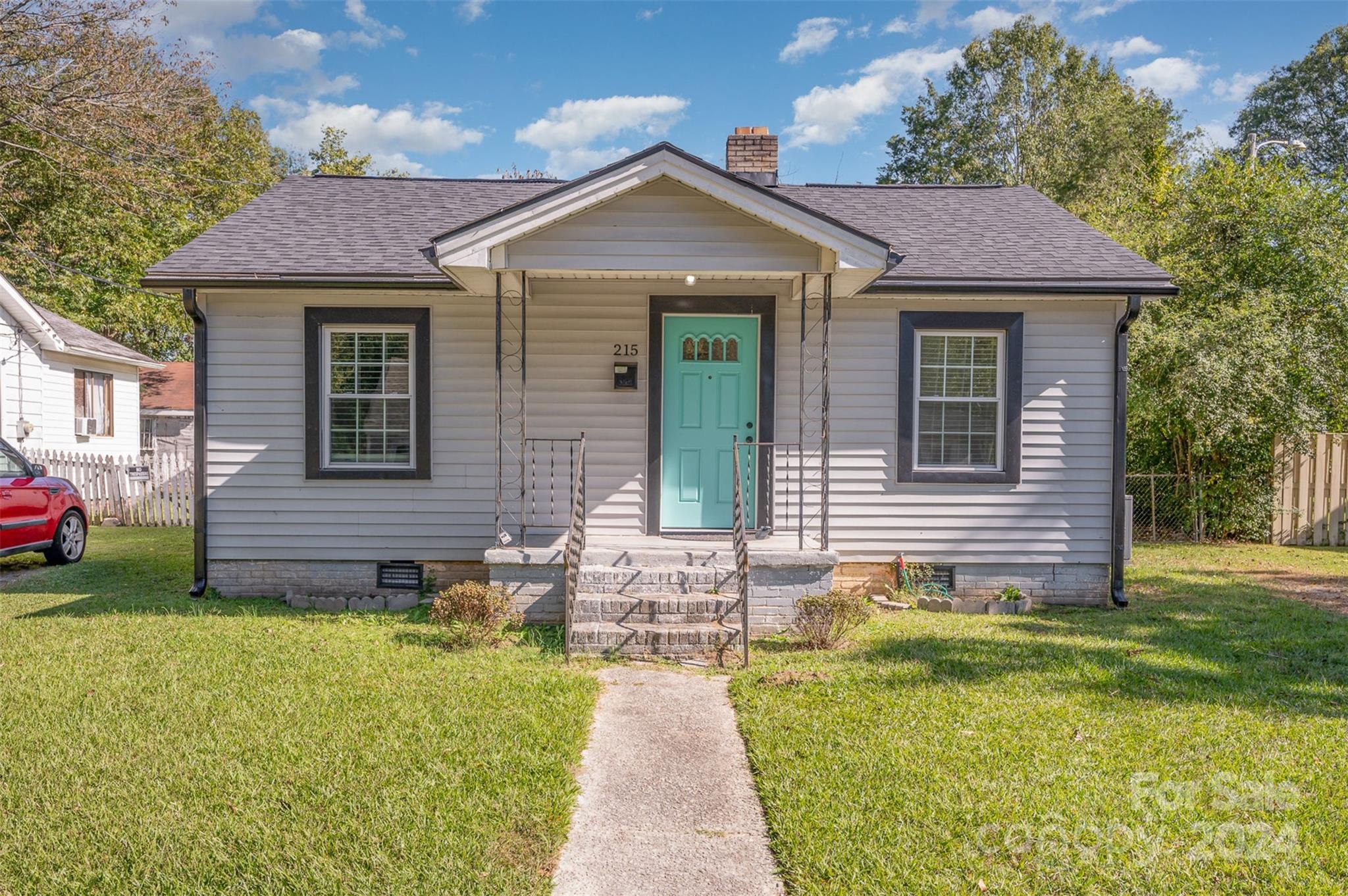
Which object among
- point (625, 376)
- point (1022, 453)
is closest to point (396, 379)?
point (625, 376)

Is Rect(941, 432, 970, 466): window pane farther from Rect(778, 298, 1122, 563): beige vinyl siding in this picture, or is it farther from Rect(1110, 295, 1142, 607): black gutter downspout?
Rect(1110, 295, 1142, 607): black gutter downspout

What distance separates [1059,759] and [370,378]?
22.4 feet

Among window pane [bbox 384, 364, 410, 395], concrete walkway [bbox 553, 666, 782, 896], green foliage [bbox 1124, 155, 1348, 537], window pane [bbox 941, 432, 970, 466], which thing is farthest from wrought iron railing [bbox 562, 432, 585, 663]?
green foliage [bbox 1124, 155, 1348, 537]

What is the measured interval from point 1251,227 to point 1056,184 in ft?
39.3

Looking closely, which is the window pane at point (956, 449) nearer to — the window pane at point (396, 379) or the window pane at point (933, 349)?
the window pane at point (933, 349)

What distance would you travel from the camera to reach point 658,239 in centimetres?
648

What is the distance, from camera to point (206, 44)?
18.7m

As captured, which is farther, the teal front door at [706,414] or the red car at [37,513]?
the red car at [37,513]

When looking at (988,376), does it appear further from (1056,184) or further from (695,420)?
(1056,184)

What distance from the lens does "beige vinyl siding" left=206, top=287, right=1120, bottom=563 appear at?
785 cm

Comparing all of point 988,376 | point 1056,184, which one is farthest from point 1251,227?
point 1056,184

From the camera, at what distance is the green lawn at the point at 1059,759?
3023mm

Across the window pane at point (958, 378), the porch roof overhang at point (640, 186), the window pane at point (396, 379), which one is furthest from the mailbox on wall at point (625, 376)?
the window pane at point (958, 378)

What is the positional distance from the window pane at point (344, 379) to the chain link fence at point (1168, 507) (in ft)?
36.6
